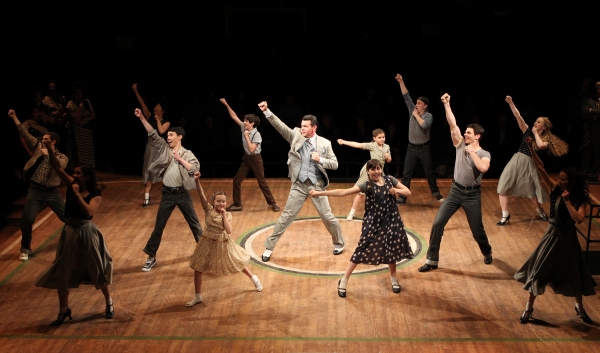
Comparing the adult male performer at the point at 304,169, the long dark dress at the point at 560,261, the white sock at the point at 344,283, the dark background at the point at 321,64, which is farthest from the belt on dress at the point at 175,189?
the dark background at the point at 321,64

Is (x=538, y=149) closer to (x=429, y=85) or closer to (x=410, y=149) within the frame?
(x=410, y=149)

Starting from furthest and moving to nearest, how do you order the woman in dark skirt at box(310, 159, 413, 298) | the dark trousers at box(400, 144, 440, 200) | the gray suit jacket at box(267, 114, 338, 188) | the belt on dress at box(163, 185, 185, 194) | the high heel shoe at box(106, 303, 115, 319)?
the dark trousers at box(400, 144, 440, 200) < the gray suit jacket at box(267, 114, 338, 188) < the belt on dress at box(163, 185, 185, 194) < the woman in dark skirt at box(310, 159, 413, 298) < the high heel shoe at box(106, 303, 115, 319)

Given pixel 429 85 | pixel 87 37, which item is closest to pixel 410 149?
pixel 429 85

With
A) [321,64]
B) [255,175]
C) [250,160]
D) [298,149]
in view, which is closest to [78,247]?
[298,149]

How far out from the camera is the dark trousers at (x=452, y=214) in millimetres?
7754

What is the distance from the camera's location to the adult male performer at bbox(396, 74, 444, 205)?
32.7ft

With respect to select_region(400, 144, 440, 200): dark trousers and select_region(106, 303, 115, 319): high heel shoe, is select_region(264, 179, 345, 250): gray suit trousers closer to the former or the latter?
select_region(106, 303, 115, 319): high heel shoe

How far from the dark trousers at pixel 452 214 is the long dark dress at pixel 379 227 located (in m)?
0.85

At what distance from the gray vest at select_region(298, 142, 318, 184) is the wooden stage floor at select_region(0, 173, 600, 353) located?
0.95 m

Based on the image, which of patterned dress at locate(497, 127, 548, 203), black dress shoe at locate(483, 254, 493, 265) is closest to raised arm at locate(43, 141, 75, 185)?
black dress shoe at locate(483, 254, 493, 265)

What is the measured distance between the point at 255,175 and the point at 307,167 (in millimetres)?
2160

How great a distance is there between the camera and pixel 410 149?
10.3 m

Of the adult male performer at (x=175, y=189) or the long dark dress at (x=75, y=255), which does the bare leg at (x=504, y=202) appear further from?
the long dark dress at (x=75, y=255)

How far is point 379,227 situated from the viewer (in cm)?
706
